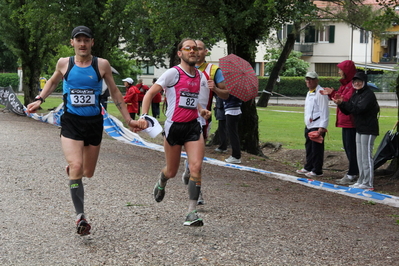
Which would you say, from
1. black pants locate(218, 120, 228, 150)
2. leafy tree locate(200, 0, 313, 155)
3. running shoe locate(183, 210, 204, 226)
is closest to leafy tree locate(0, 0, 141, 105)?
leafy tree locate(200, 0, 313, 155)

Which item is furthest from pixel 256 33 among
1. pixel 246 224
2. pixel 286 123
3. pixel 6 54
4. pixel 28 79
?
pixel 6 54

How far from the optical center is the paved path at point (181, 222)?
551cm

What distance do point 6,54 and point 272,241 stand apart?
7758 centimetres

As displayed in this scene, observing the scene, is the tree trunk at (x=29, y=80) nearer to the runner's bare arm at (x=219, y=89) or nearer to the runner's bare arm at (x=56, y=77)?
the runner's bare arm at (x=219, y=89)

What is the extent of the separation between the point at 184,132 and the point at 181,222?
94cm

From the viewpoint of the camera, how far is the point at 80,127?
20.5 feet

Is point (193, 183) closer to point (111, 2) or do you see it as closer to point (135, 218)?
point (135, 218)

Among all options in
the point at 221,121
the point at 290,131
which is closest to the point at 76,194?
the point at 221,121

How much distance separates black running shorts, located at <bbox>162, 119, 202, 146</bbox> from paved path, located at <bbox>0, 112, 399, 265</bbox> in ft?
2.83

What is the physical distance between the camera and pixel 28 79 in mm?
30094

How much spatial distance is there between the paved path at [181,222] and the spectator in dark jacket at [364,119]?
838mm

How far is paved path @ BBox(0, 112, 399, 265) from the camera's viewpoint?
18.1 ft

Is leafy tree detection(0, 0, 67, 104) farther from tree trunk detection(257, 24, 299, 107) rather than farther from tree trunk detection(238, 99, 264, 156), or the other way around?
tree trunk detection(238, 99, 264, 156)

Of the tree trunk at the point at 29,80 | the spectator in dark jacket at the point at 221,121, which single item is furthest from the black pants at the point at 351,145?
the tree trunk at the point at 29,80
